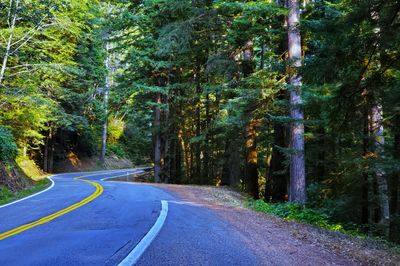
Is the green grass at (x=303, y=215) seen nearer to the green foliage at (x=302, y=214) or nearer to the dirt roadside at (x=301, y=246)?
the green foliage at (x=302, y=214)

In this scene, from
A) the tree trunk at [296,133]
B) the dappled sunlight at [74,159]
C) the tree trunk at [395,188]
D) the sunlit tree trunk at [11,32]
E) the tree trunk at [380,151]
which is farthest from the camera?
the dappled sunlight at [74,159]

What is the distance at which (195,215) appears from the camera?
395 inches

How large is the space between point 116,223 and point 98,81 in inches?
1152

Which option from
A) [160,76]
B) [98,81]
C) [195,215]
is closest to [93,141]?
[98,81]

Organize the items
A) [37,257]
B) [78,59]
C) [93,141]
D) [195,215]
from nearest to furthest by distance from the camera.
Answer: [37,257]
[195,215]
[78,59]
[93,141]

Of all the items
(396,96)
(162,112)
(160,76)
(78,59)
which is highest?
(78,59)

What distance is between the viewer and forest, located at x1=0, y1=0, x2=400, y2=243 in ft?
25.6

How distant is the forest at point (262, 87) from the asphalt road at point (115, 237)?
368 centimetres

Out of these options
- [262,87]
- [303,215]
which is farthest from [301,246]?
[262,87]

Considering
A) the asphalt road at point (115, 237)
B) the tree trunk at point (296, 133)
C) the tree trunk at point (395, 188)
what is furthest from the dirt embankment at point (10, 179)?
the tree trunk at point (395, 188)

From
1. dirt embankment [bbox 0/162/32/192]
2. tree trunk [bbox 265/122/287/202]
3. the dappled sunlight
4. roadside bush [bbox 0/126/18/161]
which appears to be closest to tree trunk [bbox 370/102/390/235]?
tree trunk [bbox 265/122/287/202]

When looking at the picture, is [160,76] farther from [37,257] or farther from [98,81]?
[37,257]

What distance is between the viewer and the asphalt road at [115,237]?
5707mm

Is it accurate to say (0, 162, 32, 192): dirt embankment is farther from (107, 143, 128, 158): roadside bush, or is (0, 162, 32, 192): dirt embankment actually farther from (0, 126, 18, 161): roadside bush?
(107, 143, 128, 158): roadside bush
